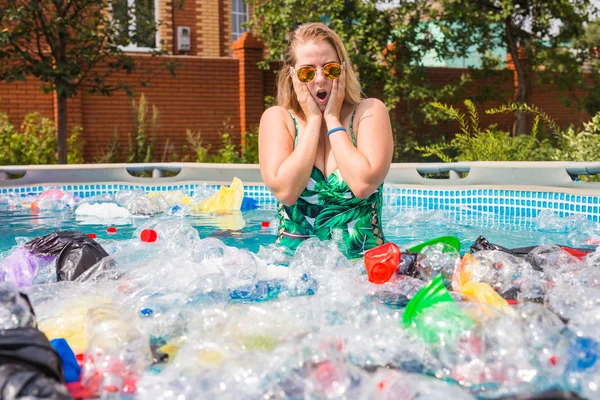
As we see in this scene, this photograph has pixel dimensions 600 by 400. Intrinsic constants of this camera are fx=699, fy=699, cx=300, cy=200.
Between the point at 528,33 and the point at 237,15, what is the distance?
7543mm

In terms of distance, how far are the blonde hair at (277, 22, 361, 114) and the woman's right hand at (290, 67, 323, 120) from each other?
118mm

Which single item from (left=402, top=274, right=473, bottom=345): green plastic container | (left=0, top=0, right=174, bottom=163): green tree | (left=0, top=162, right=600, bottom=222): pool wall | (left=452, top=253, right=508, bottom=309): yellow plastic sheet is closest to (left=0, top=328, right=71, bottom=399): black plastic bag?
(left=402, top=274, right=473, bottom=345): green plastic container

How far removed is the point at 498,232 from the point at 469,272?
2.64 meters

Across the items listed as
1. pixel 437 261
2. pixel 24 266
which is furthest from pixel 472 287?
pixel 24 266

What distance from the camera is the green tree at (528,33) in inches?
489

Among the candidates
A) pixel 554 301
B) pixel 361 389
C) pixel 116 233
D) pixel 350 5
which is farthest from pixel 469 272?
pixel 350 5

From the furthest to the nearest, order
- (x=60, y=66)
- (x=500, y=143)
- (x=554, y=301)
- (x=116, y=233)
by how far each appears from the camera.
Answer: (x=60, y=66) → (x=500, y=143) → (x=116, y=233) → (x=554, y=301)

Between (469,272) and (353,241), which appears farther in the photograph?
(353,241)

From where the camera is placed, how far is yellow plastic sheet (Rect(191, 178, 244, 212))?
6.58 metres

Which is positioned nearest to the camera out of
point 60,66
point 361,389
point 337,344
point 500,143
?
point 361,389

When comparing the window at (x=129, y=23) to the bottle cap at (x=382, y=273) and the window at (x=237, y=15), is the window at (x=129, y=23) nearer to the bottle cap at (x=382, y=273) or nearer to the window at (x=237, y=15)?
the window at (x=237, y=15)

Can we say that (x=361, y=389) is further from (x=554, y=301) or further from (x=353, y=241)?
(x=353, y=241)

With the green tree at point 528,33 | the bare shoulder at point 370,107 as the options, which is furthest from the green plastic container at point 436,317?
the green tree at point 528,33

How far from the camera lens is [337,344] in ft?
6.86
